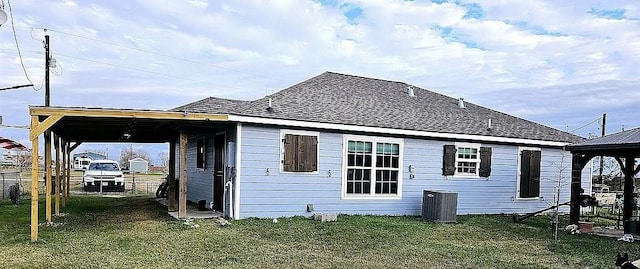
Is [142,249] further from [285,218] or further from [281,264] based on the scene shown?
[285,218]

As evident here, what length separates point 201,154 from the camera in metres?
13.1

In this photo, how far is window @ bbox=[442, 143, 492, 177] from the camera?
1219 cm

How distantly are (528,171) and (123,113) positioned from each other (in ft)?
33.7

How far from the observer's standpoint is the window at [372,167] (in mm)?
11070

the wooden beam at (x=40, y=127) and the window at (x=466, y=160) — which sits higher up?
the wooden beam at (x=40, y=127)

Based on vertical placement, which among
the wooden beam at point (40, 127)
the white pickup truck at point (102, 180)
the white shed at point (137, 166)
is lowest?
the white shed at point (137, 166)

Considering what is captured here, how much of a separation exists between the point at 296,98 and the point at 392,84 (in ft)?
15.2

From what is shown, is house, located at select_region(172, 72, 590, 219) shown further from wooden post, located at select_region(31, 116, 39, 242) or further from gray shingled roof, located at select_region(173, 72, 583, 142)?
wooden post, located at select_region(31, 116, 39, 242)

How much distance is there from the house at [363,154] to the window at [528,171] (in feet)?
0.09

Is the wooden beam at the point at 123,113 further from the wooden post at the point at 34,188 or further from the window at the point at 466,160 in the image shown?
the window at the point at 466,160

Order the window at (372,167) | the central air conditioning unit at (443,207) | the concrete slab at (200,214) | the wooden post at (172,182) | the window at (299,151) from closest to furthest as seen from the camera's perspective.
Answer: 1. the concrete slab at (200,214)
2. the window at (299,151)
3. the central air conditioning unit at (443,207)
4. the window at (372,167)
5. the wooden post at (172,182)

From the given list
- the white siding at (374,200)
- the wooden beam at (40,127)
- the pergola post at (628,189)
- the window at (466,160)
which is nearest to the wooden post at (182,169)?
the white siding at (374,200)

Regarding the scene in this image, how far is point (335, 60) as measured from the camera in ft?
60.3

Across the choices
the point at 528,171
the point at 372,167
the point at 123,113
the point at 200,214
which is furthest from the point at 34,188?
the point at 528,171
